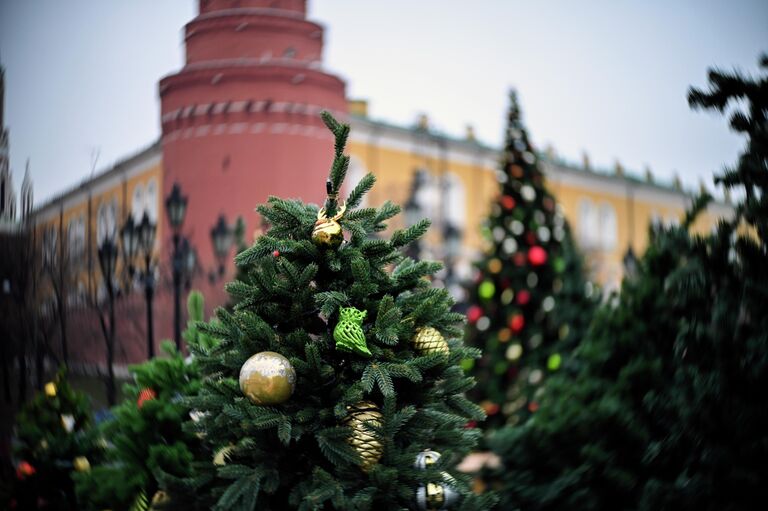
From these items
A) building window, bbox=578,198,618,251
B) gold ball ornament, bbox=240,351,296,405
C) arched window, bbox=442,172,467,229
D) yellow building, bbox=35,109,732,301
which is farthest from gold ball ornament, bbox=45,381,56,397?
building window, bbox=578,198,618,251

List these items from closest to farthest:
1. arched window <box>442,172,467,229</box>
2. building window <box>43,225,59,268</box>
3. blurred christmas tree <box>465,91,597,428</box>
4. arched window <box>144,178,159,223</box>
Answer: building window <box>43,225,59,268</box> < arched window <box>144,178,159,223</box> < blurred christmas tree <box>465,91,597,428</box> < arched window <box>442,172,467,229</box>

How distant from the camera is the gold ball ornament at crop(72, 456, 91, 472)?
3.48 metres

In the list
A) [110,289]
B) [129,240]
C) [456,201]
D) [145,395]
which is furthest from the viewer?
[456,201]

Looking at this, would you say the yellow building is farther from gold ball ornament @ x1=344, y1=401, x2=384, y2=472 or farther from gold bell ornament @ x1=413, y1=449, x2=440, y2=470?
gold ball ornament @ x1=344, y1=401, x2=384, y2=472

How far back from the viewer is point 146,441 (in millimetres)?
3018

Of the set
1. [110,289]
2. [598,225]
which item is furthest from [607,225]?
[110,289]

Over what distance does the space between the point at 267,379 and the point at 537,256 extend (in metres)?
4.47

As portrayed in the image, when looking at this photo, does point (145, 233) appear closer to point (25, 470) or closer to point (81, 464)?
point (25, 470)

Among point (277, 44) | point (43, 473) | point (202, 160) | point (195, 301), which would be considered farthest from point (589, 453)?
point (277, 44)

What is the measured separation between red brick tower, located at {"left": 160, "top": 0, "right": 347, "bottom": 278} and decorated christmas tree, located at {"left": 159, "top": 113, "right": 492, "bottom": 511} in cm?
343

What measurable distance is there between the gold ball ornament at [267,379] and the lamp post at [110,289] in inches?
87.2

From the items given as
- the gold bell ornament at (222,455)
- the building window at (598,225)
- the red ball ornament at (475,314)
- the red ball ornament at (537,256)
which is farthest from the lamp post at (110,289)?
the building window at (598,225)

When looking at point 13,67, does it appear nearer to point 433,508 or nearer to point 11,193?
point 11,193

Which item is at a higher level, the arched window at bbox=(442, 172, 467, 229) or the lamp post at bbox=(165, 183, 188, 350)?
the arched window at bbox=(442, 172, 467, 229)
